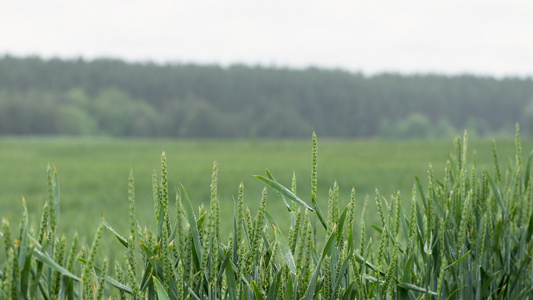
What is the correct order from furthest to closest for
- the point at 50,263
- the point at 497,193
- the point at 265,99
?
1. the point at 265,99
2. the point at 497,193
3. the point at 50,263

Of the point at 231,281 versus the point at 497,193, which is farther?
the point at 497,193

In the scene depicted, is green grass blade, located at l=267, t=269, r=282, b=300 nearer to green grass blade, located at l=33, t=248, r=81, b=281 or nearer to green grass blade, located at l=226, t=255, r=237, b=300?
green grass blade, located at l=226, t=255, r=237, b=300

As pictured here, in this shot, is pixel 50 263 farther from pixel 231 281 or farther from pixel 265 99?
pixel 265 99

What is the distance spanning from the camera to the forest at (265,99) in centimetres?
9356

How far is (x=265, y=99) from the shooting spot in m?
102

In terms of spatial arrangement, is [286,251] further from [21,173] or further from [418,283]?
[21,173]

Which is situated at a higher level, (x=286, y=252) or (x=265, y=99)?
(x=265, y=99)

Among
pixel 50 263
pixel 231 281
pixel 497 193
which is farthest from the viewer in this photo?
pixel 497 193

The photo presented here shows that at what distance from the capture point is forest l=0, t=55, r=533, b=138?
93562 millimetres

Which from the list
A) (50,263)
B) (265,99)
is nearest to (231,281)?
(50,263)

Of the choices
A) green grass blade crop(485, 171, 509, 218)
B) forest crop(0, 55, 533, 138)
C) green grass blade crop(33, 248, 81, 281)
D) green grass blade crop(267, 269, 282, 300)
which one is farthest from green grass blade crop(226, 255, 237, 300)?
forest crop(0, 55, 533, 138)

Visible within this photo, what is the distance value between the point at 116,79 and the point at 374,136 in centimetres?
5455

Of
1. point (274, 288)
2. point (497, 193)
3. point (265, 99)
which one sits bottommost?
point (274, 288)

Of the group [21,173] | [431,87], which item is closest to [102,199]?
[21,173]
